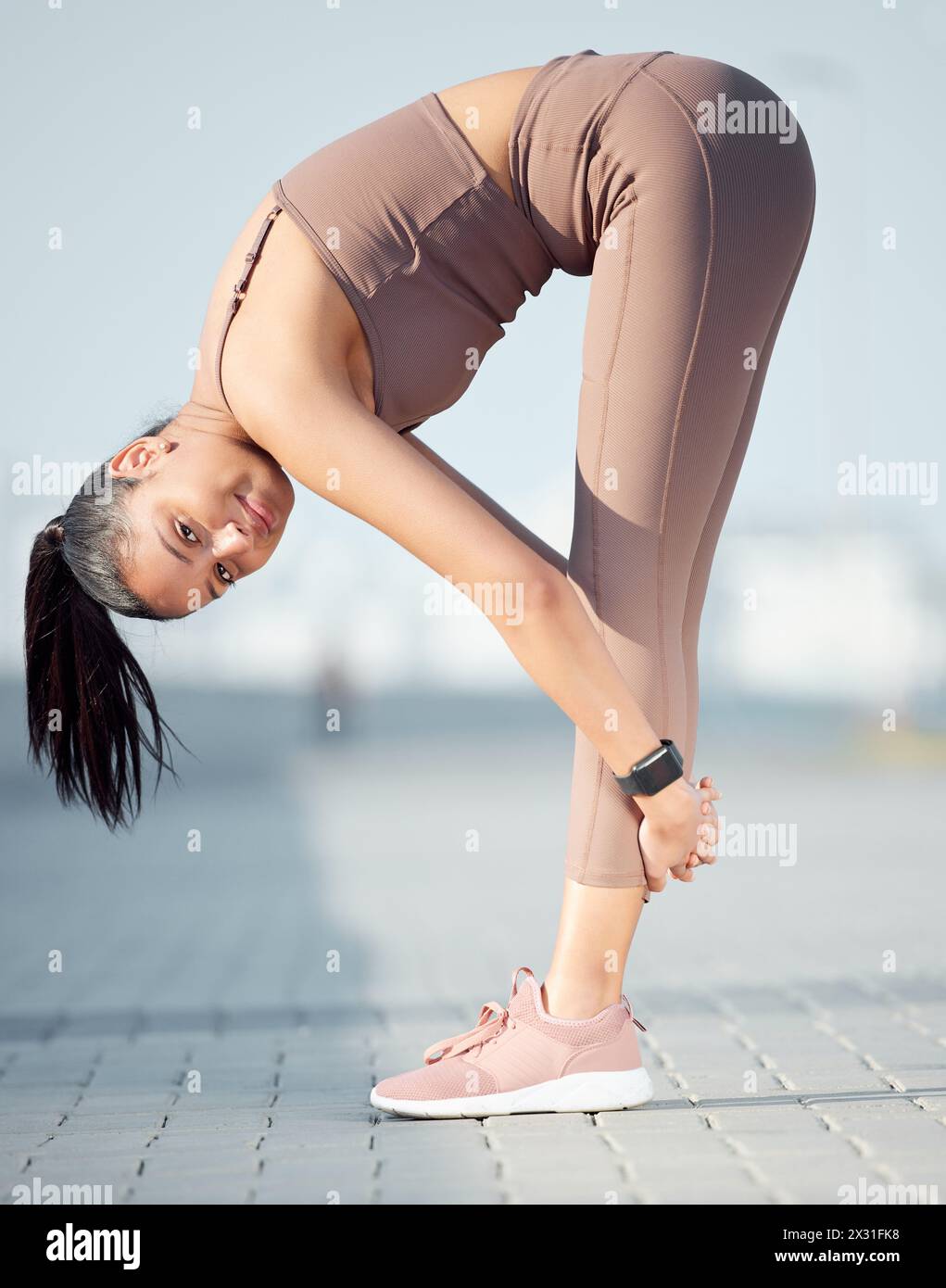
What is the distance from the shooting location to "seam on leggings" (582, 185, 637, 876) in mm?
2348

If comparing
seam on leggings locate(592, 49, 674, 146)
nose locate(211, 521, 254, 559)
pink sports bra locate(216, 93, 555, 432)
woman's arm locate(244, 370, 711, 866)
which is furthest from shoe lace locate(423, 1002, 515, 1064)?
seam on leggings locate(592, 49, 674, 146)

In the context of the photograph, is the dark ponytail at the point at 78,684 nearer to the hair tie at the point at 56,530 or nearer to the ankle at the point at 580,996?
the hair tie at the point at 56,530

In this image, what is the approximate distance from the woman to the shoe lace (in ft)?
0.24

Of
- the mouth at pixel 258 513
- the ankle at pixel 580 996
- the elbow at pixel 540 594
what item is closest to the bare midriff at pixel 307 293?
the mouth at pixel 258 513

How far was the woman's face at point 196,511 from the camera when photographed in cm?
247

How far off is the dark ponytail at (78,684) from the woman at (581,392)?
0.65 feet

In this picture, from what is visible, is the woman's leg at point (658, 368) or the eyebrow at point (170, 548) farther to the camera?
the eyebrow at point (170, 548)

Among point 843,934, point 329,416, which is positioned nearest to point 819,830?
point 843,934

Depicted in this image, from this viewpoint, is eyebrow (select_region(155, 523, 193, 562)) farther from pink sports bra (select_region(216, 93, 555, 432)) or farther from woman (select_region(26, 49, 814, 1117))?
pink sports bra (select_region(216, 93, 555, 432))

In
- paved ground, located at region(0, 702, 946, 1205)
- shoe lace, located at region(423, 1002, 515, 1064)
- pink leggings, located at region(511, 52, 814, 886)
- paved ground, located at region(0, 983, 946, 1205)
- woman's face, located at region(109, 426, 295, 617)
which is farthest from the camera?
shoe lace, located at region(423, 1002, 515, 1064)

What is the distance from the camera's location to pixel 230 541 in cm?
249

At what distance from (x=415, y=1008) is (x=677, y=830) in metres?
2.54

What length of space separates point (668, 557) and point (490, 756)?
19.1m

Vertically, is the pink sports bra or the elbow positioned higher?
the pink sports bra
